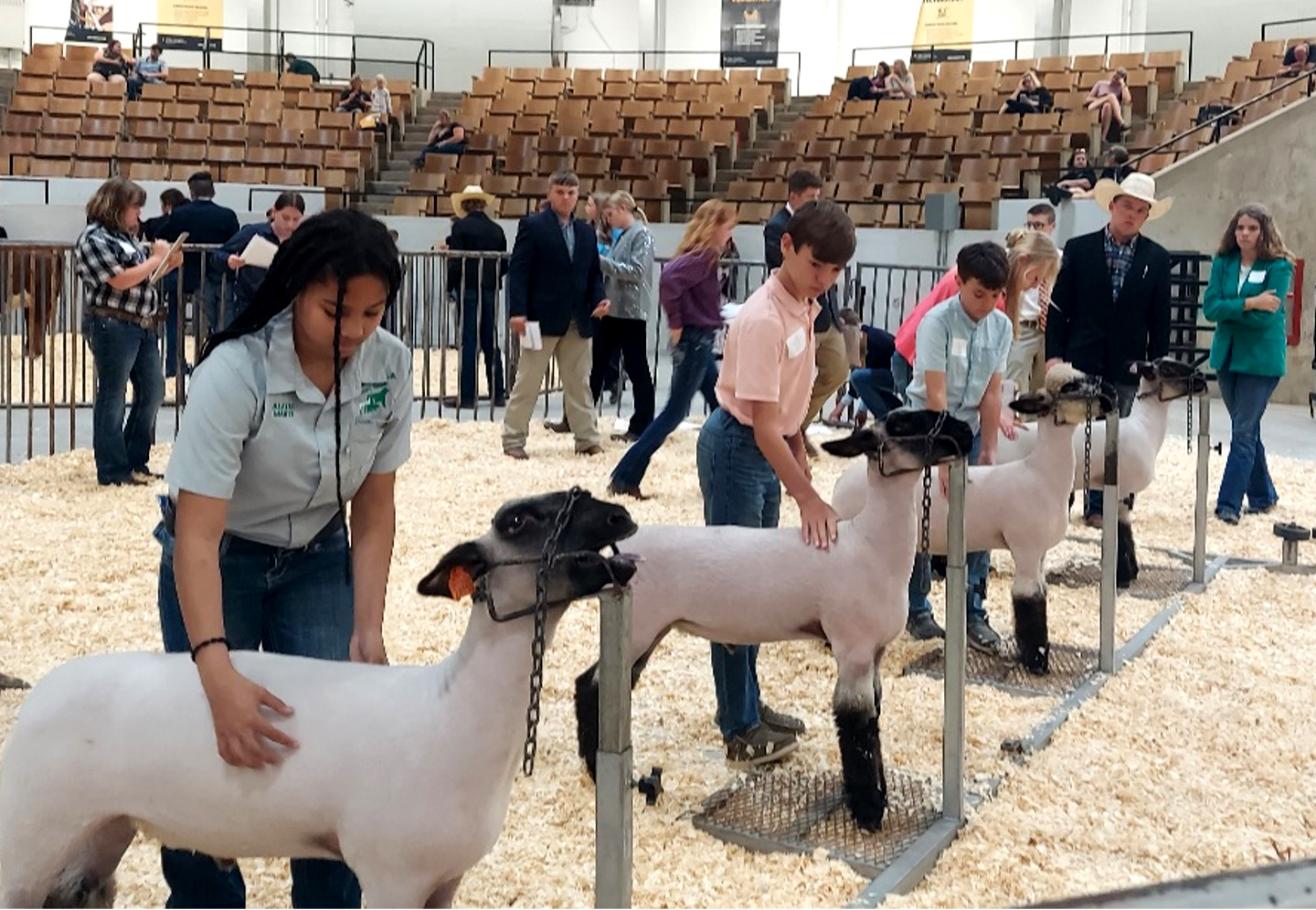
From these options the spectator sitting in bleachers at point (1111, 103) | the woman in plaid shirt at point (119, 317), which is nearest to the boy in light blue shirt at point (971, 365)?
the woman in plaid shirt at point (119, 317)

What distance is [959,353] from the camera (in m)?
4.95

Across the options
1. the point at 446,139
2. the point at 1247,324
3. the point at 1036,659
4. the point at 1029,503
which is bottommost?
the point at 1036,659

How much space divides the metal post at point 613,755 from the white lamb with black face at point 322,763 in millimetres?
77

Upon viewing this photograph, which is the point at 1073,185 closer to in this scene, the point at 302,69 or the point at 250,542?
the point at 250,542

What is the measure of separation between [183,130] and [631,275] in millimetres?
12188

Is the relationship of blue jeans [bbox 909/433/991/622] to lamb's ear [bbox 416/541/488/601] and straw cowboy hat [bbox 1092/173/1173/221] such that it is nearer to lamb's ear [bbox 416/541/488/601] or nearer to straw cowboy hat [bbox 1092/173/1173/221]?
straw cowboy hat [bbox 1092/173/1173/221]

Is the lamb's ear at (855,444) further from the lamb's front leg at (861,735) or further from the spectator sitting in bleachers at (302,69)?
the spectator sitting in bleachers at (302,69)

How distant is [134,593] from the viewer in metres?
5.81

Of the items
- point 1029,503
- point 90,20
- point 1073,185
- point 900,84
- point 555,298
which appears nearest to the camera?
point 1029,503

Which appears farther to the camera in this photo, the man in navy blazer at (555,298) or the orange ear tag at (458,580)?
the man in navy blazer at (555,298)

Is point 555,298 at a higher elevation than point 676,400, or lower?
higher

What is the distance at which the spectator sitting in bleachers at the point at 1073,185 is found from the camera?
1376 centimetres

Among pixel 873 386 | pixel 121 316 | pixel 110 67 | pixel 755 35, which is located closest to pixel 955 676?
pixel 873 386

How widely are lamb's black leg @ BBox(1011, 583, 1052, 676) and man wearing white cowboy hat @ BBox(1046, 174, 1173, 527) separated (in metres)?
2.00
